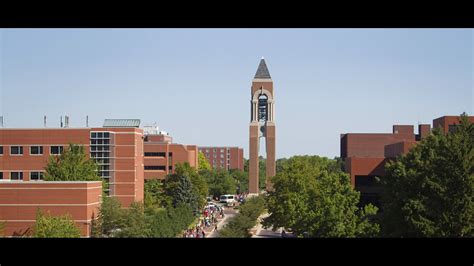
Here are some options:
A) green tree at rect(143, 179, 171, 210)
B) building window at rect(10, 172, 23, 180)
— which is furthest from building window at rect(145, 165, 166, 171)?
building window at rect(10, 172, 23, 180)

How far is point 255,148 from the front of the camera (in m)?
52.0

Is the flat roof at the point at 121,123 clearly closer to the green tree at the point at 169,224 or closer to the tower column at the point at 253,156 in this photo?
the green tree at the point at 169,224

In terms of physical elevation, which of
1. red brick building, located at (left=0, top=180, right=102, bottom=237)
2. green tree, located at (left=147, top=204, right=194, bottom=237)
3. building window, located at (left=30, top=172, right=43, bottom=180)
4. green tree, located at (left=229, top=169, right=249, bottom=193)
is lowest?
green tree, located at (left=229, top=169, right=249, bottom=193)

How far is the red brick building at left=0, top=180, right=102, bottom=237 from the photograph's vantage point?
2142 centimetres

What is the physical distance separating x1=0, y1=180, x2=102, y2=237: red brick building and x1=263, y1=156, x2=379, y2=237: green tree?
6410 millimetres

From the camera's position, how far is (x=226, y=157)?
90.6 m

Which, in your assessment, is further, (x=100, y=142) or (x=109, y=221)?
(x=100, y=142)

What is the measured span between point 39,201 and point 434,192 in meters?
12.9

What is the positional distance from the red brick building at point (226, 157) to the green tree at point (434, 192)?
7265 centimetres

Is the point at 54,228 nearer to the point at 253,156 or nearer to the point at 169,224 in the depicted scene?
the point at 169,224

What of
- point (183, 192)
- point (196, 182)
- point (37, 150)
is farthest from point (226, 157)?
point (37, 150)

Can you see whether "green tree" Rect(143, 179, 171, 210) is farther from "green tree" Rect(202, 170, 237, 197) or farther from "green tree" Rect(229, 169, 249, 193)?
"green tree" Rect(229, 169, 249, 193)
